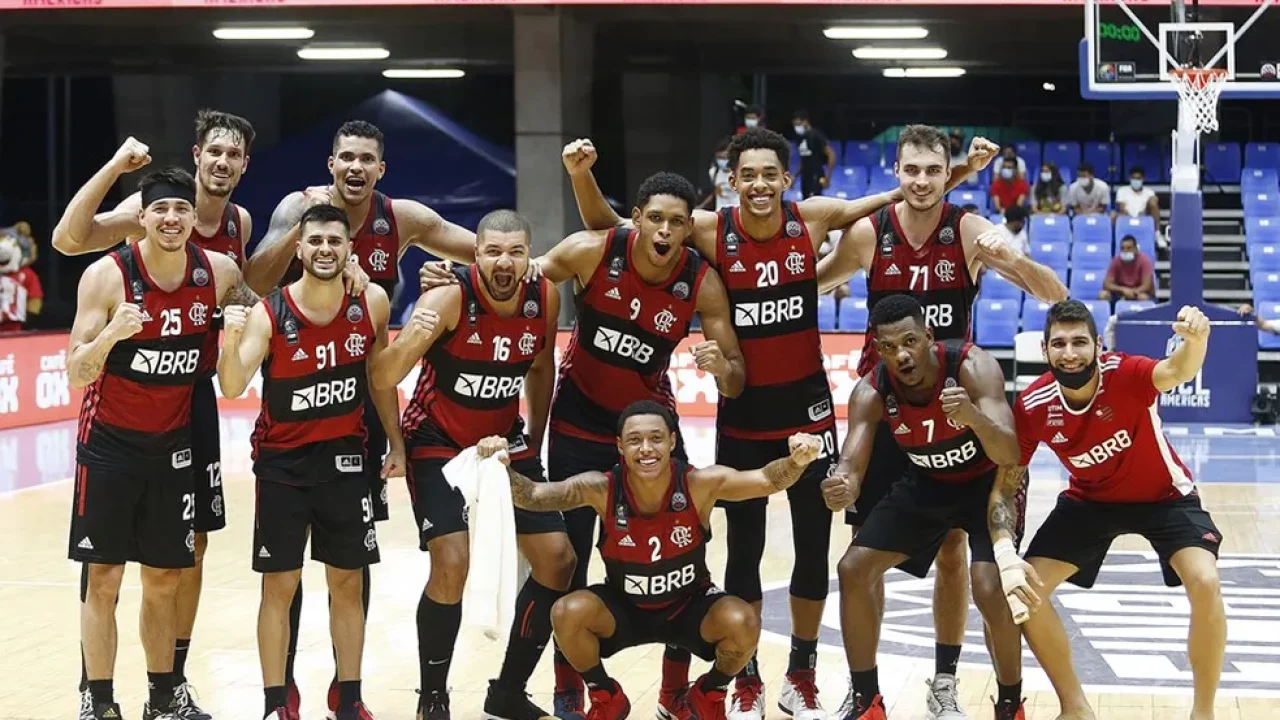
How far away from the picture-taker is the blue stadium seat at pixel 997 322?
18625 millimetres

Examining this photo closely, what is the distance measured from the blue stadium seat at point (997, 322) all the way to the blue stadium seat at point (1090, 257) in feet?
4.13

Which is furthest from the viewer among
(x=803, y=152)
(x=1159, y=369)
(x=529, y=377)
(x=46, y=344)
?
(x=803, y=152)

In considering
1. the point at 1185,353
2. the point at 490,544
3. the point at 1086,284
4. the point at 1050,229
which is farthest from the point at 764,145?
the point at 1050,229

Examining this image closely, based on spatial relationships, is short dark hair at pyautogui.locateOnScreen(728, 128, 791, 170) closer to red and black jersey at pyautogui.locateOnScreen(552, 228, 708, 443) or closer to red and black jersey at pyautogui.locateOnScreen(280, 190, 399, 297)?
red and black jersey at pyautogui.locateOnScreen(552, 228, 708, 443)

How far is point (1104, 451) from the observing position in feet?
21.1

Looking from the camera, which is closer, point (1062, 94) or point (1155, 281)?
point (1155, 281)

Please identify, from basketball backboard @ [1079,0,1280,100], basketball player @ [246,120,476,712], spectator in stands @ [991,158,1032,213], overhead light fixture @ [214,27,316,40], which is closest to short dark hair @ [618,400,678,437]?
basketball player @ [246,120,476,712]

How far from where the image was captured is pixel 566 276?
272 inches

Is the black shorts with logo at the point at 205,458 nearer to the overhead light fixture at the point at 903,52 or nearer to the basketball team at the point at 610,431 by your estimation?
the basketball team at the point at 610,431

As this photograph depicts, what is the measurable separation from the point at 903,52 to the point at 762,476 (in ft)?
53.4

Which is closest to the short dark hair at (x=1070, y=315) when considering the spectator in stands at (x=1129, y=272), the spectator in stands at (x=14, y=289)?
the spectator in stands at (x=1129, y=272)

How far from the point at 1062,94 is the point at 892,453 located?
1892 cm

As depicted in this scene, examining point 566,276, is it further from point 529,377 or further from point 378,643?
point 378,643

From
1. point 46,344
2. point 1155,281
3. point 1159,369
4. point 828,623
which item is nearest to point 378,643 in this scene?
point 828,623
